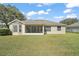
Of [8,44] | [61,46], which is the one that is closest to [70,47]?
[61,46]

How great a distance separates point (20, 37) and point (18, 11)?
0.51m

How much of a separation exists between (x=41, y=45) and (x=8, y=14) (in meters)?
0.87

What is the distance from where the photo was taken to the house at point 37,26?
16312 mm

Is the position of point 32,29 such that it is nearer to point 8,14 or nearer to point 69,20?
point 8,14

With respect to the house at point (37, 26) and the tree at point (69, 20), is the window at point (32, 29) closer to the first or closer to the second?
the house at point (37, 26)

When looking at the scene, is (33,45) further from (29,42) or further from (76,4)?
(76,4)

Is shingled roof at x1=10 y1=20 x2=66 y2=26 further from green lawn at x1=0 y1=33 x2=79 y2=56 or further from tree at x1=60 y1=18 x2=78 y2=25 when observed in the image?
green lawn at x1=0 y1=33 x2=79 y2=56

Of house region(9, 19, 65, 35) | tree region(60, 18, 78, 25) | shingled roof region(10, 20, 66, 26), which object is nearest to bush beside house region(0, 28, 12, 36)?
house region(9, 19, 65, 35)

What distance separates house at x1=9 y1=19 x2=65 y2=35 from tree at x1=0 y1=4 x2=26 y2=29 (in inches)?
3.0

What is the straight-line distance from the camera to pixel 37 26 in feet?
53.6

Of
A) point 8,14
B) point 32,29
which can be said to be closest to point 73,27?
point 32,29

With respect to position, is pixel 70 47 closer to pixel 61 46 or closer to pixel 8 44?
pixel 61 46

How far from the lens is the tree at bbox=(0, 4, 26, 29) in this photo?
1628 centimetres

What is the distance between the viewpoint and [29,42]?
16.3 meters
